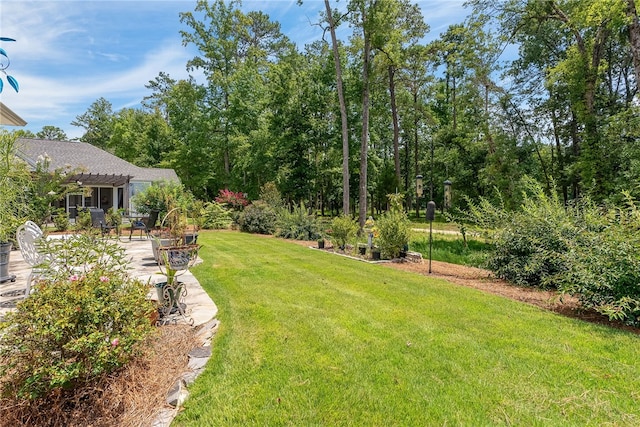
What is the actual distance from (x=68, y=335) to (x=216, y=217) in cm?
1340

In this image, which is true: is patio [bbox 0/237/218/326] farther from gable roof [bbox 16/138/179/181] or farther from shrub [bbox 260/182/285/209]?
gable roof [bbox 16/138/179/181]

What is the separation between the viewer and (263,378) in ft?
8.44

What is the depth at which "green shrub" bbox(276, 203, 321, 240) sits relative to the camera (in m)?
12.1

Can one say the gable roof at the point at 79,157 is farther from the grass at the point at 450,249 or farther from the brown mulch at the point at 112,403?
the brown mulch at the point at 112,403

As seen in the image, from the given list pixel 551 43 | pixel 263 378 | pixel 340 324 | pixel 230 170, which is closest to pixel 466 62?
pixel 551 43

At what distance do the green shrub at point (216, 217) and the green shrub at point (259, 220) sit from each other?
118 cm

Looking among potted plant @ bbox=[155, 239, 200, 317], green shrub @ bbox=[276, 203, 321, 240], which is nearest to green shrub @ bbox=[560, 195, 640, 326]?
potted plant @ bbox=[155, 239, 200, 317]

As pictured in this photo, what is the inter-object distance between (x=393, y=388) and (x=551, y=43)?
22.1m

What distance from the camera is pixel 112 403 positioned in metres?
2.21

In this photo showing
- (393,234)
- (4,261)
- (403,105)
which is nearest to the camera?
(4,261)

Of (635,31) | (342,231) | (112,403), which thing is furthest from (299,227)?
(635,31)

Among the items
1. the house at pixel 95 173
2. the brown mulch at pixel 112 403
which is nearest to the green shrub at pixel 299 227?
the house at pixel 95 173

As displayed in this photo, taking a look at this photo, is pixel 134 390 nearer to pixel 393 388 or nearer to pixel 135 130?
pixel 393 388

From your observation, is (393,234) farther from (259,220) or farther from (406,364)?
(259,220)
